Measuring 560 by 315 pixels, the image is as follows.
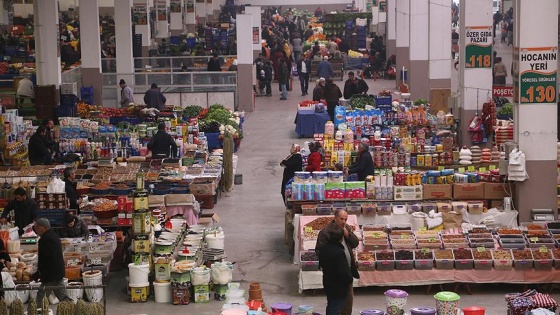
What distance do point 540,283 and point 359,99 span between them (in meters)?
11.6

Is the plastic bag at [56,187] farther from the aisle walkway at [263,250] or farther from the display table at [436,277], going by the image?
the display table at [436,277]

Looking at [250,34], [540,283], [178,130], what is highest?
[250,34]

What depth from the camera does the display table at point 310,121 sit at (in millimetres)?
27312

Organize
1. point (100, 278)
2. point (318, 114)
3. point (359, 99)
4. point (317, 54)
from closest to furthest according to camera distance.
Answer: point (100, 278) < point (359, 99) < point (318, 114) < point (317, 54)

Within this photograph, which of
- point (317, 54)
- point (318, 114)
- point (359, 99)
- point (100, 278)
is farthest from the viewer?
point (317, 54)

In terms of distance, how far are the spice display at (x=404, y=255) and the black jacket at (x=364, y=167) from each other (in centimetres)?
341

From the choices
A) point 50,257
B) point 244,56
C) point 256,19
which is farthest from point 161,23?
point 50,257

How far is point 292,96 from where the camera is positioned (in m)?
36.6

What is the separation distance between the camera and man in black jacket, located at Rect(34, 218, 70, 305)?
506 inches

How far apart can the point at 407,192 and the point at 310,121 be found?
35.8 feet

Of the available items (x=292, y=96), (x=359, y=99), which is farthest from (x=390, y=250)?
(x=292, y=96)

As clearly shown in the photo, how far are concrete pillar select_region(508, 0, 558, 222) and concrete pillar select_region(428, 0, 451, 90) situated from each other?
11881 millimetres

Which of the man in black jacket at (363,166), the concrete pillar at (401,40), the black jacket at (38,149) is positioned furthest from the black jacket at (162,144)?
the concrete pillar at (401,40)

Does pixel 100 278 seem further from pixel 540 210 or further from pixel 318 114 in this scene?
pixel 318 114
